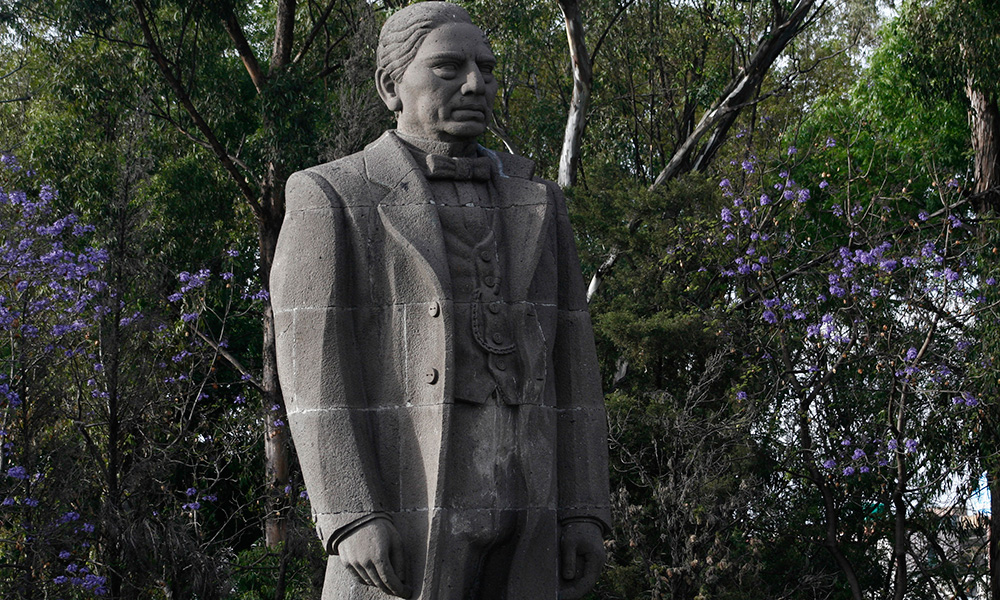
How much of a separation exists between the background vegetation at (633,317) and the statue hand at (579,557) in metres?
6.31

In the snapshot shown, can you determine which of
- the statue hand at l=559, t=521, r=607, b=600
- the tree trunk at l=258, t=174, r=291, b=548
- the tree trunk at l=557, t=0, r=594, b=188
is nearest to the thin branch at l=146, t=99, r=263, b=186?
the tree trunk at l=258, t=174, r=291, b=548

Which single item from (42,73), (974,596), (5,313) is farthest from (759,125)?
(5,313)

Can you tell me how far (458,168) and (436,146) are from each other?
13cm

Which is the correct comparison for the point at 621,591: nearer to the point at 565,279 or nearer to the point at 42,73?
the point at 565,279

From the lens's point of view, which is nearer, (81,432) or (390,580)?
(390,580)

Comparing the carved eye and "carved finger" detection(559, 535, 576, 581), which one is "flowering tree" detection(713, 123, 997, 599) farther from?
the carved eye

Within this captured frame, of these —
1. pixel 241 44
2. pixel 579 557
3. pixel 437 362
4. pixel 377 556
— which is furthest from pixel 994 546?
pixel 377 556

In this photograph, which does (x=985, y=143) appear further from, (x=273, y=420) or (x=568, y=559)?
(x=568, y=559)

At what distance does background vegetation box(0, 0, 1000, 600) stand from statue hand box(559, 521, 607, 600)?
6309 mm

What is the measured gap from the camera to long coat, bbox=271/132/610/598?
14.0 ft

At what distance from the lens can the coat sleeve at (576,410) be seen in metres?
4.61

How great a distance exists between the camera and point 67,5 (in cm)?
1427

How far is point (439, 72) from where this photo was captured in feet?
15.1

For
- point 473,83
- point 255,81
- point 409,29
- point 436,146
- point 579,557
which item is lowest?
point 579,557
